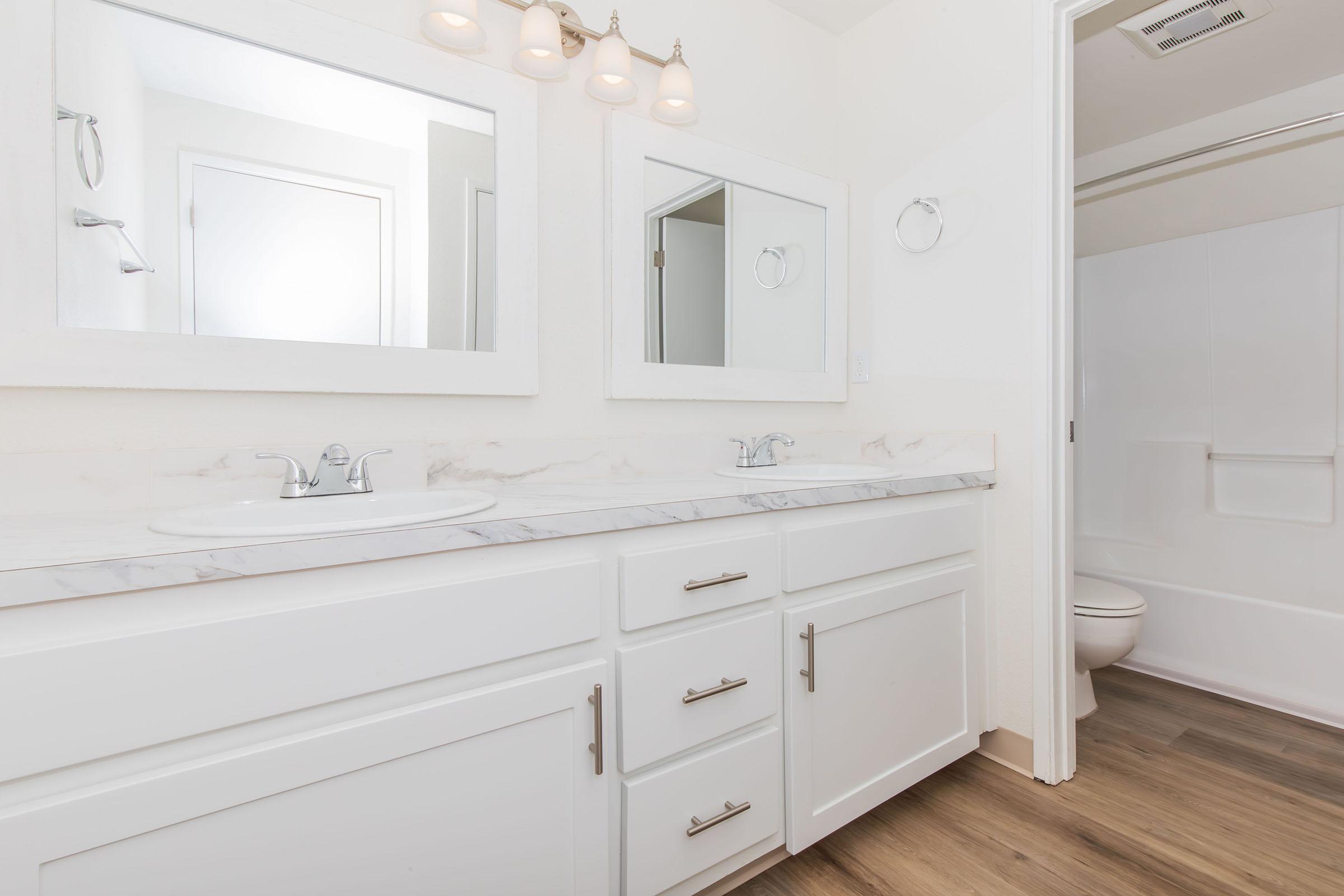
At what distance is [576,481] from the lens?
152 cm

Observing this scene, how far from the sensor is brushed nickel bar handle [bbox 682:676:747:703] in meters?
1.09

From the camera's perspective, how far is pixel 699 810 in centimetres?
112

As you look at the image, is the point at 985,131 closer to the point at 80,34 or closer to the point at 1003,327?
the point at 1003,327

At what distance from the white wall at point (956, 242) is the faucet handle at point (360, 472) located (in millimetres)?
1524

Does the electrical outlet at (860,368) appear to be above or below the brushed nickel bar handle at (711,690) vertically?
above

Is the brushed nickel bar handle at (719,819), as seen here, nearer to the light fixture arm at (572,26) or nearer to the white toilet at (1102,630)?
the white toilet at (1102,630)

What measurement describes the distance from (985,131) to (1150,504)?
1.97 m

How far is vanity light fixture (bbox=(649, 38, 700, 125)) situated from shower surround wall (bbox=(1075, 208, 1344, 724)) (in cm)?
234

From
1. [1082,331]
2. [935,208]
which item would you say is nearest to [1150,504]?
[1082,331]

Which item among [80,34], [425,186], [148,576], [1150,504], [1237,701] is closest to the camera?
[148,576]

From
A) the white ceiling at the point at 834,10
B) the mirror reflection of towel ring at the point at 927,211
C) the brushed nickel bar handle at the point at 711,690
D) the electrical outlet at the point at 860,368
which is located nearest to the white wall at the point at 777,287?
the electrical outlet at the point at 860,368

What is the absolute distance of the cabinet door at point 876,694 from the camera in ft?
4.13

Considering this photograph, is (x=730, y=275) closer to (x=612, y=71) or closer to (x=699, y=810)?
(x=612, y=71)

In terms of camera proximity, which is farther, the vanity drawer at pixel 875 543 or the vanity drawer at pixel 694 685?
the vanity drawer at pixel 875 543
